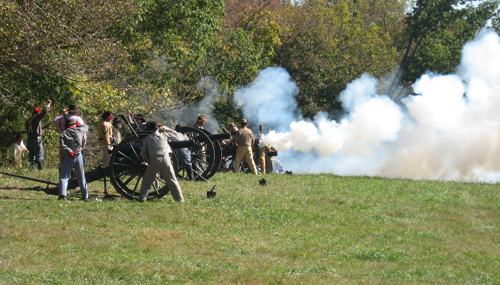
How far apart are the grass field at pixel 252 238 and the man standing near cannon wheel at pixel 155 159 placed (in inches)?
15.2

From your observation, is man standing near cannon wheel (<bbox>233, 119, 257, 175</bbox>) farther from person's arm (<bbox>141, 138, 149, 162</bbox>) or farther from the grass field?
person's arm (<bbox>141, 138, 149, 162</bbox>)

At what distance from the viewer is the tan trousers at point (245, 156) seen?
56.5 feet

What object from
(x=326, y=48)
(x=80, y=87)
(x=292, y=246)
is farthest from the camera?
(x=326, y=48)

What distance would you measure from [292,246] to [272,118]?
66.7ft

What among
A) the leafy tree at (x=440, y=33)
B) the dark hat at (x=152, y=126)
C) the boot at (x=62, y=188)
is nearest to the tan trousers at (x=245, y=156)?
the dark hat at (x=152, y=126)

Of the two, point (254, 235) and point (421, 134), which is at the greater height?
point (421, 134)

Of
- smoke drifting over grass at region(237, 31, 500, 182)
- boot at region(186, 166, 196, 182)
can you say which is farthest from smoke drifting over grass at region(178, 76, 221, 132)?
boot at region(186, 166, 196, 182)

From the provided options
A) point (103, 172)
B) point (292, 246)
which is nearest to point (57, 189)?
point (103, 172)

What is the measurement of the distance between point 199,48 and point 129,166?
40.3ft

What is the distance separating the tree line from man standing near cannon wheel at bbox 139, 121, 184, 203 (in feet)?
13.7

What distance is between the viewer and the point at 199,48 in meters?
23.0

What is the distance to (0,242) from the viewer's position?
7.86m

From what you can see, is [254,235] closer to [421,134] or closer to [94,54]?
[94,54]

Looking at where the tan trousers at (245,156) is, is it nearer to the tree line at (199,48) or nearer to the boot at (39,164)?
the tree line at (199,48)
